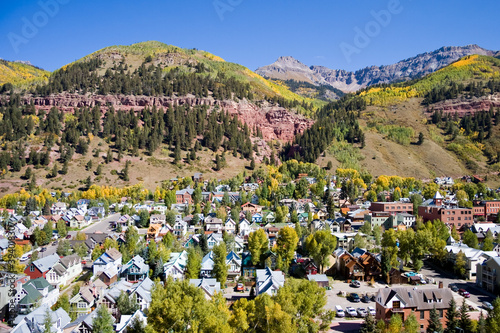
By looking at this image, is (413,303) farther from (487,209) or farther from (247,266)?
(487,209)

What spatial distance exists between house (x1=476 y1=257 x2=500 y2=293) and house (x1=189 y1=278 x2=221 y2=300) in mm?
27894

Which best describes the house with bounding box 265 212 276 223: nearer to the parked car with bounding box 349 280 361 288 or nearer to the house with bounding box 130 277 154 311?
the parked car with bounding box 349 280 361 288

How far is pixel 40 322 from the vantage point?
2898cm

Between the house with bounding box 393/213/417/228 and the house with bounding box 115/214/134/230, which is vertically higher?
the house with bounding box 393/213/417/228

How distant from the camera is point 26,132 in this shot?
4545 inches

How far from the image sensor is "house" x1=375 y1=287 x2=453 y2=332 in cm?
3092

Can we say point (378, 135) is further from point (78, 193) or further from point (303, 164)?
point (78, 193)

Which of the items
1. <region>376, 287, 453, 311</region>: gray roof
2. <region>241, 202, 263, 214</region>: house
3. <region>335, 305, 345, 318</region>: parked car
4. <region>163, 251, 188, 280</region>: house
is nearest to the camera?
<region>376, 287, 453, 311</region>: gray roof

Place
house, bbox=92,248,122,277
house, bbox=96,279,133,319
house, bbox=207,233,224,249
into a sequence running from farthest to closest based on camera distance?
house, bbox=207,233,224,249 → house, bbox=92,248,122,277 → house, bbox=96,279,133,319

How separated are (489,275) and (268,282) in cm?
2342

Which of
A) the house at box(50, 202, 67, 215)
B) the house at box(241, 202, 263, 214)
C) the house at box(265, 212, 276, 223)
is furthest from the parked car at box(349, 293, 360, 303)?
the house at box(50, 202, 67, 215)

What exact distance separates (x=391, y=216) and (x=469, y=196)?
112 ft

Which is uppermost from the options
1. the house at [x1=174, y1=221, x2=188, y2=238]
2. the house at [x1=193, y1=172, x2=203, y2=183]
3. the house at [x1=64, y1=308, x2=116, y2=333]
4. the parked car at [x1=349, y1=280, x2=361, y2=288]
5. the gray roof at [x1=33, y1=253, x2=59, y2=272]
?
the house at [x1=193, y1=172, x2=203, y2=183]

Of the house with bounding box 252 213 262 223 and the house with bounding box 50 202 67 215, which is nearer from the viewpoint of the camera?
the house with bounding box 252 213 262 223
